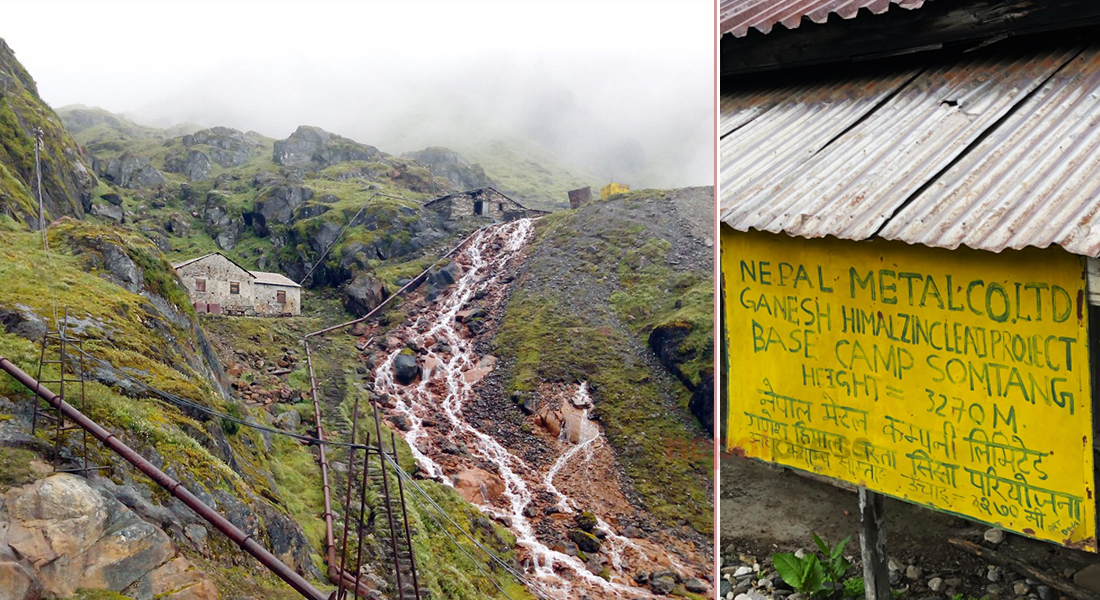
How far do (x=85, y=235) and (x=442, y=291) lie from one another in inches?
670

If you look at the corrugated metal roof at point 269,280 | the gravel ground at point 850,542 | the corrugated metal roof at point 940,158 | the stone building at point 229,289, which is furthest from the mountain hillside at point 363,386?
the corrugated metal roof at point 940,158

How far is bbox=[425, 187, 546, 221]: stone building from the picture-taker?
133ft

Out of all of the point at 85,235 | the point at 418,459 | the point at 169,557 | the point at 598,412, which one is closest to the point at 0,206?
the point at 85,235

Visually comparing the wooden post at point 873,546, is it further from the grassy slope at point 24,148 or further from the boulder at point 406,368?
the boulder at point 406,368

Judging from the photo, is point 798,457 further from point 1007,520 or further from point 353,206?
point 353,206

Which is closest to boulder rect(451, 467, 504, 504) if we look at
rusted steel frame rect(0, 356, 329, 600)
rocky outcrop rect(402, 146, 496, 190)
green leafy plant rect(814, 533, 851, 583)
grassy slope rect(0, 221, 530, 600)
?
grassy slope rect(0, 221, 530, 600)

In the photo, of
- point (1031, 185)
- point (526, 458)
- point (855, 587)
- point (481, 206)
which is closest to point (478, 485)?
point (526, 458)

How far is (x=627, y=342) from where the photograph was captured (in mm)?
25422

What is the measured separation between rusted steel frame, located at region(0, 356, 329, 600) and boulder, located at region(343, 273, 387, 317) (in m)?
21.1

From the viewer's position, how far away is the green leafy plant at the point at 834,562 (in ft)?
18.8

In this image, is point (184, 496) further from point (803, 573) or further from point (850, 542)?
point (850, 542)

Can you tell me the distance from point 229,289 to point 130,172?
27382 mm

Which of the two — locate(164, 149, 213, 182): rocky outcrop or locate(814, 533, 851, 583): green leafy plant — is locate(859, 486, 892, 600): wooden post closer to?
locate(814, 533, 851, 583): green leafy plant

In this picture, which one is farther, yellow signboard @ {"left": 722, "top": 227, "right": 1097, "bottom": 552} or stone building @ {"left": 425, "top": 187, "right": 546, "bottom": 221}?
stone building @ {"left": 425, "top": 187, "right": 546, "bottom": 221}
